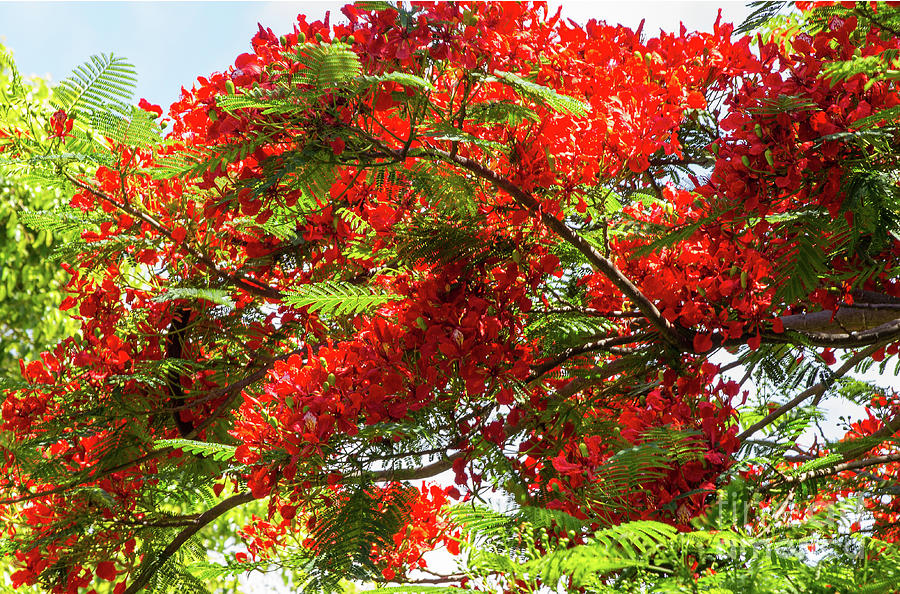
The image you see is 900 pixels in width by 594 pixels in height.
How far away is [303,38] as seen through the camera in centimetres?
222

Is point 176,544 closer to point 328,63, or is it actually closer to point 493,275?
point 493,275

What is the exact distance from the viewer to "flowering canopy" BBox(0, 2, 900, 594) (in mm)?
2068

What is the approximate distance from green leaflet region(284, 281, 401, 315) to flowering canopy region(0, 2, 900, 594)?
14 millimetres

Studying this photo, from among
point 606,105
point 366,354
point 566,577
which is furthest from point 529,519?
point 606,105

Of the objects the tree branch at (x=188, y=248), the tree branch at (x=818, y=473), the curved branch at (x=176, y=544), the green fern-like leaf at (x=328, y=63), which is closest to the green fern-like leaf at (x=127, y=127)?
the tree branch at (x=188, y=248)

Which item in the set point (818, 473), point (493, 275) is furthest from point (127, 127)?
point (818, 473)

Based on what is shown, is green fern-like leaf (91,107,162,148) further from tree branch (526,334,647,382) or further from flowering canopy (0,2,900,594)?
tree branch (526,334,647,382)

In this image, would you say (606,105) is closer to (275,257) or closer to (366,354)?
(366,354)

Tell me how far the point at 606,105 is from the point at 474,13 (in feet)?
1.70

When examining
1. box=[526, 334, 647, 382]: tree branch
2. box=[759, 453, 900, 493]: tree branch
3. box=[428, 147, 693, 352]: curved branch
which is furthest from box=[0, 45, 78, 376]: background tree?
box=[759, 453, 900, 493]: tree branch

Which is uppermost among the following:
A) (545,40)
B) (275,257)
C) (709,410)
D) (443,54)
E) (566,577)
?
(275,257)

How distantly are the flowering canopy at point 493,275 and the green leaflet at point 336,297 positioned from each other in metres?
0.01

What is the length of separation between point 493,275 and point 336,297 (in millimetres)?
574

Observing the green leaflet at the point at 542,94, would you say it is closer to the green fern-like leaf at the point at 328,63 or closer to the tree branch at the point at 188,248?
the green fern-like leaf at the point at 328,63
